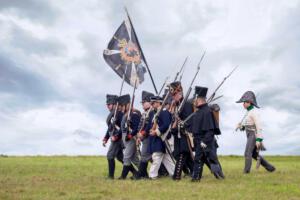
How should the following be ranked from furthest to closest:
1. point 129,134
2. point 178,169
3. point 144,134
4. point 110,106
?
point 110,106
point 129,134
point 144,134
point 178,169

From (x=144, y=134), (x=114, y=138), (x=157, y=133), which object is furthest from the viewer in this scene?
(x=114, y=138)

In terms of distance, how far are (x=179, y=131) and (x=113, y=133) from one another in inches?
89.8

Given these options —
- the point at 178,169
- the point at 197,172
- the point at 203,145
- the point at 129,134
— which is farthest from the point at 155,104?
the point at 197,172

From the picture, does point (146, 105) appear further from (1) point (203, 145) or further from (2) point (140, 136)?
(1) point (203, 145)

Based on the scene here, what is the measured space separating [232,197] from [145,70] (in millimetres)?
8963

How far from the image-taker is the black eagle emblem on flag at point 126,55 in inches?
760

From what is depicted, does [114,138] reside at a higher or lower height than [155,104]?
lower

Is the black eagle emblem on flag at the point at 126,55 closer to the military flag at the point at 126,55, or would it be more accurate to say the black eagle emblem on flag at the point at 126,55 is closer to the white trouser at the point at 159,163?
the military flag at the point at 126,55

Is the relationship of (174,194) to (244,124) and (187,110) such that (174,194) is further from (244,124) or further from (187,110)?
(244,124)

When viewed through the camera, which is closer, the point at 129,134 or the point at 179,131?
the point at 179,131

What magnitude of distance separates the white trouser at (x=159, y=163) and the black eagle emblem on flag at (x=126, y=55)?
4.14 m

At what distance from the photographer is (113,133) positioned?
16109 mm

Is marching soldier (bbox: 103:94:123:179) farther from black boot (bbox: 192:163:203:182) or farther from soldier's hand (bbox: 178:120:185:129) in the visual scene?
black boot (bbox: 192:163:203:182)

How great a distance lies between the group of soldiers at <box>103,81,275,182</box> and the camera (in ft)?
45.7
